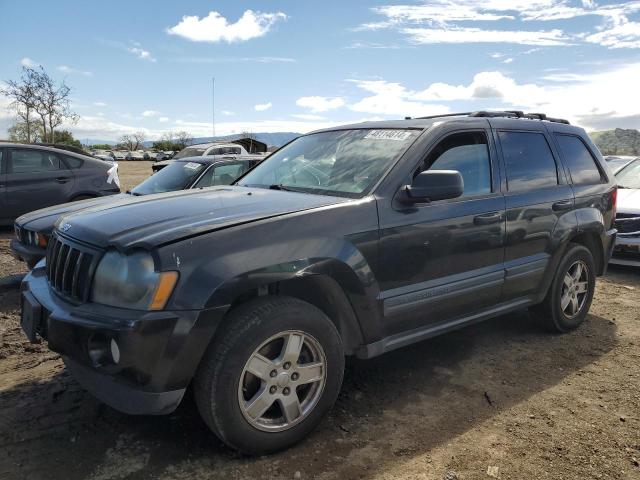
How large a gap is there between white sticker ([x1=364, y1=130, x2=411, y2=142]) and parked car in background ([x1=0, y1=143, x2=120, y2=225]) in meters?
6.52

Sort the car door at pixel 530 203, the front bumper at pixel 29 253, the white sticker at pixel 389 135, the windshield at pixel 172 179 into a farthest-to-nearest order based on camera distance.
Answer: the windshield at pixel 172 179 → the front bumper at pixel 29 253 → the car door at pixel 530 203 → the white sticker at pixel 389 135

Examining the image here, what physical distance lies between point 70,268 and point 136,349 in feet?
2.43

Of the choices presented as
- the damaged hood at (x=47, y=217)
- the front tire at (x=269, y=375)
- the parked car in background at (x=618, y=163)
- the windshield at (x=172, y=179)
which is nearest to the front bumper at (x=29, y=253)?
the damaged hood at (x=47, y=217)

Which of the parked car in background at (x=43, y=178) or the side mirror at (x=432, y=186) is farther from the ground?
the side mirror at (x=432, y=186)

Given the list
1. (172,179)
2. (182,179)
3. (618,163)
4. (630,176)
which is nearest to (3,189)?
(172,179)

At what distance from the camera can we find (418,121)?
12.5ft

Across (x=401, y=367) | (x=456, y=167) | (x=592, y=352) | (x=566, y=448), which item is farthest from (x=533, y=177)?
(x=566, y=448)

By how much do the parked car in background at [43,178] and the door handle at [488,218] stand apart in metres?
7.09

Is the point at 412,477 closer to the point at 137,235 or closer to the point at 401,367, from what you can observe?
the point at 401,367

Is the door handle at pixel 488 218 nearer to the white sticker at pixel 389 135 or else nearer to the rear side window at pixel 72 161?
the white sticker at pixel 389 135

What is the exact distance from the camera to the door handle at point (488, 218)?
3564 millimetres

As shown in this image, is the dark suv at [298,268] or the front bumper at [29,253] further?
the front bumper at [29,253]

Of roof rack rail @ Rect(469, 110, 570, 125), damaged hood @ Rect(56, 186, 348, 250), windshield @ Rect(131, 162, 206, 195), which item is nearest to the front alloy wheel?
damaged hood @ Rect(56, 186, 348, 250)

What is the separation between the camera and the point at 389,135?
359 cm
